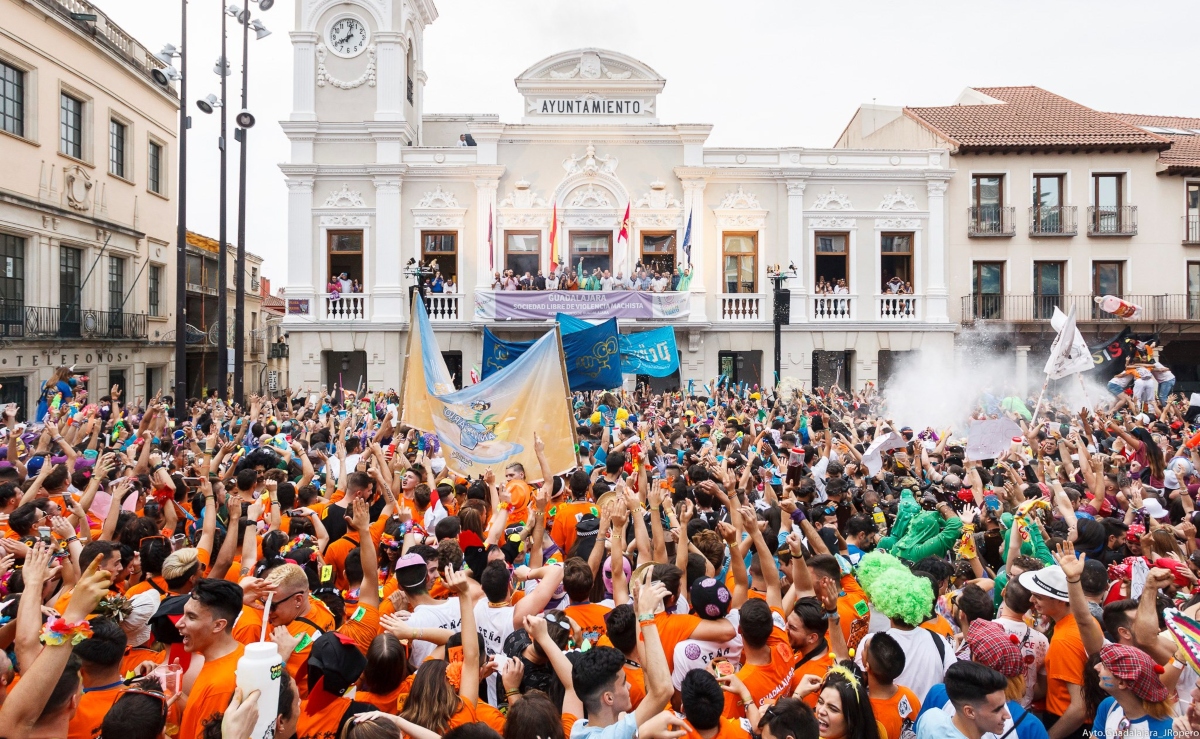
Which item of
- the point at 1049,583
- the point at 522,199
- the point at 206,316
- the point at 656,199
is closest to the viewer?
the point at 1049,583

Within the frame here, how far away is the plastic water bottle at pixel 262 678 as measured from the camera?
2.74 metres

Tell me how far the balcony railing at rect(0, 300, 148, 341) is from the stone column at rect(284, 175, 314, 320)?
18.6ft

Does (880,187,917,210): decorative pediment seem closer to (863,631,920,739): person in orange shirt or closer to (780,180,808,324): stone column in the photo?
(780,180,808,324): stone column

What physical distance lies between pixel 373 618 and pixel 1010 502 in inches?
197

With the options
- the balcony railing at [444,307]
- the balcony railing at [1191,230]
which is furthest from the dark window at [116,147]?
the balcony railing at [1191,230]

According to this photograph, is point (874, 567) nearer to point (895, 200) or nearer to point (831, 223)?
point (831, 223)

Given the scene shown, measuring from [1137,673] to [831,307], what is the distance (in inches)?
876

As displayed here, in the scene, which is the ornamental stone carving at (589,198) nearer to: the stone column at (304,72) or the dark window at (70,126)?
the stone column at (304,72)

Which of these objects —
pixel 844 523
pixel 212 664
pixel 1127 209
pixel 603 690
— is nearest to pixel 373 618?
pixel 212 664

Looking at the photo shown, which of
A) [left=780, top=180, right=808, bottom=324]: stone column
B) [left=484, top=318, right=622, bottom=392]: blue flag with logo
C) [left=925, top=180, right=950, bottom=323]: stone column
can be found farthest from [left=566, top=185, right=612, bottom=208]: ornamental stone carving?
[left=484, top=318, right=622, bottom=392]: blue flag with logo

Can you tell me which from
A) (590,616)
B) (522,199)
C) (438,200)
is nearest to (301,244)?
(438,200)

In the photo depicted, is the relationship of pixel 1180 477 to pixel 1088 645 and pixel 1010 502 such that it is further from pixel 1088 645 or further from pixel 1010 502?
pixel 1088 645

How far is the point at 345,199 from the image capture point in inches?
933

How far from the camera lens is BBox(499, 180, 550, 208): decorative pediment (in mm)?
24047
